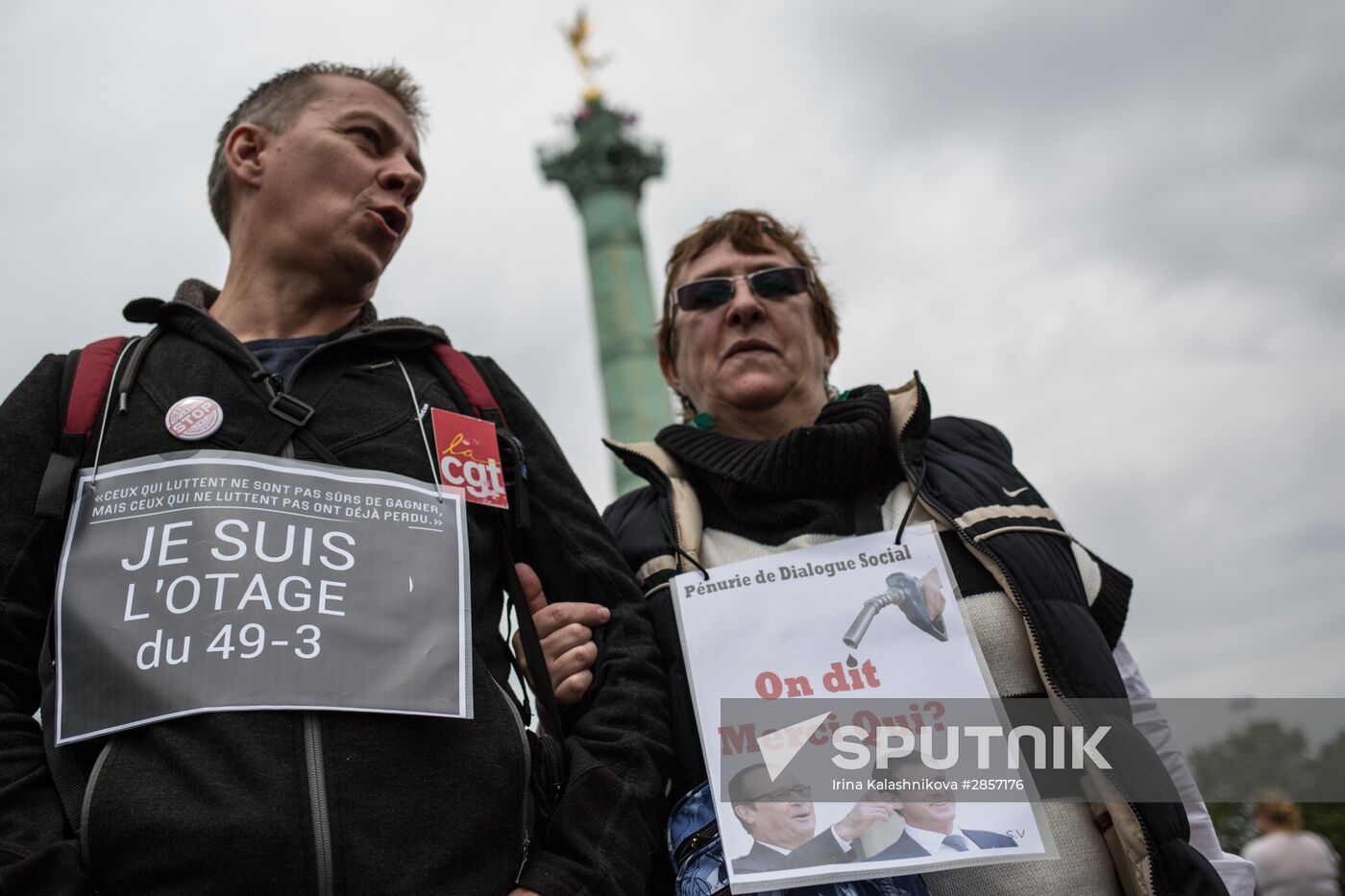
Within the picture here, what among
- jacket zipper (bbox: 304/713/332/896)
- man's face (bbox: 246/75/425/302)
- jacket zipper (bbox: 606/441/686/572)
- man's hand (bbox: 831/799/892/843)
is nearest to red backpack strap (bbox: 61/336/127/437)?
man's face (bbox: 246/75/425/302)

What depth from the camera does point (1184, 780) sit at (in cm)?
219

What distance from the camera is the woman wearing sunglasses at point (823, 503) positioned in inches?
75.7

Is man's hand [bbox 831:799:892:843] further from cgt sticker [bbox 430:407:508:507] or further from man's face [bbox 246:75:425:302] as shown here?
man's face [bbox 246:75:425:302]

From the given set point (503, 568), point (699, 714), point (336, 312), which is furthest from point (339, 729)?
point (336, 312)

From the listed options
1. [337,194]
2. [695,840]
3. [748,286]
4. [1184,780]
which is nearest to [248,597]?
[695,840]

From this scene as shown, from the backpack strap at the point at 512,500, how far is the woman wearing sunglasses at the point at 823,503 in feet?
1.04

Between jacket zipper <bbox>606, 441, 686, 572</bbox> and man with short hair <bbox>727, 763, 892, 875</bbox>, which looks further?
jacket zipper <bbox>606, 441, 686, 572</bbox>

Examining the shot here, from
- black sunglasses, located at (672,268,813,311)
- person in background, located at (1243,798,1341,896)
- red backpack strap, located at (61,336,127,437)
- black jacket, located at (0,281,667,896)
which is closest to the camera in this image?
black jacket, located at (0,281,667,896)

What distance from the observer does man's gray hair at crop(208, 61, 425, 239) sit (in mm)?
2449

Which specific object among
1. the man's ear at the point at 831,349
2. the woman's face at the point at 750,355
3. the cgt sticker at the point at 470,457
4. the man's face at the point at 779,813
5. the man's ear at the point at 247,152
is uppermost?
the man's ear at the point at 247,152

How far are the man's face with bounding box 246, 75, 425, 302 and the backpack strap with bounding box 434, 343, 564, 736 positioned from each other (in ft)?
0.91

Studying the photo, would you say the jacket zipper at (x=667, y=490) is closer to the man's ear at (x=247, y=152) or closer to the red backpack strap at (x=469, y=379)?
the red backpack strap at (x=469, y=379)

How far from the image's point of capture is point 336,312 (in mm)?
2352

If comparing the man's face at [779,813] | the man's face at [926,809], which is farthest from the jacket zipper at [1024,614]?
the man's face at [779,813]
